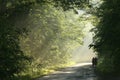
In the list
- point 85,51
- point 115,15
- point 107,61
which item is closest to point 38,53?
point 107,61

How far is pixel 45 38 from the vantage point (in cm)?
4972

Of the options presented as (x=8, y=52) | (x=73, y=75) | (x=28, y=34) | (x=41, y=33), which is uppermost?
(x=8, y=52)

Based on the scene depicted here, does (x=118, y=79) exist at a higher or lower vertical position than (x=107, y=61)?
higher

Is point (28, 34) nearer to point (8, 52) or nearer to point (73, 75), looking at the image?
point (8, 52)

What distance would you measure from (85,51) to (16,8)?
497ft

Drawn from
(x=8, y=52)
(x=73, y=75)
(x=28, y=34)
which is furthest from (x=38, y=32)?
(x=8, y=52)

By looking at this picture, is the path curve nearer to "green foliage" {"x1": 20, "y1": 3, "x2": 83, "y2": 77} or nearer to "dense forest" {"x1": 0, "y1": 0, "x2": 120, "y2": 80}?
"dense forest" {"x1": 0, "y1": 0, "x2": 120, "y2": 80}

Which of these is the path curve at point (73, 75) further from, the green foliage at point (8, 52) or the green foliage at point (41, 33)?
the green foliage at point (8, 52)

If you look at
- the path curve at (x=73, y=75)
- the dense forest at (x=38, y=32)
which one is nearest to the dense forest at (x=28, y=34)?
the dense forest at (x=38, y=32)

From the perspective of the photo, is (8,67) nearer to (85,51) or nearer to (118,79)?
(118,79)

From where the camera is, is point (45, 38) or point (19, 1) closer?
point (19, 1)

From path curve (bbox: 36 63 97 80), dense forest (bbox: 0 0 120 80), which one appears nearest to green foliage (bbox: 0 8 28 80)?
dense forest (bbox: 0 0 120 80)

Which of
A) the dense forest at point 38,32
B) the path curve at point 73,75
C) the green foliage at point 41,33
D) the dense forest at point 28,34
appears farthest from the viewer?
the green foliage at point 41,33

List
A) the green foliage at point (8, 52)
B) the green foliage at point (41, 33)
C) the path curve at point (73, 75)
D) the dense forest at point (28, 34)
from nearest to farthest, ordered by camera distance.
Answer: the green foliage at point (8, 52) < the dense forest at point (28, 34) < the path curve at point (73, 75) < the green foliage at point (41, 33)
